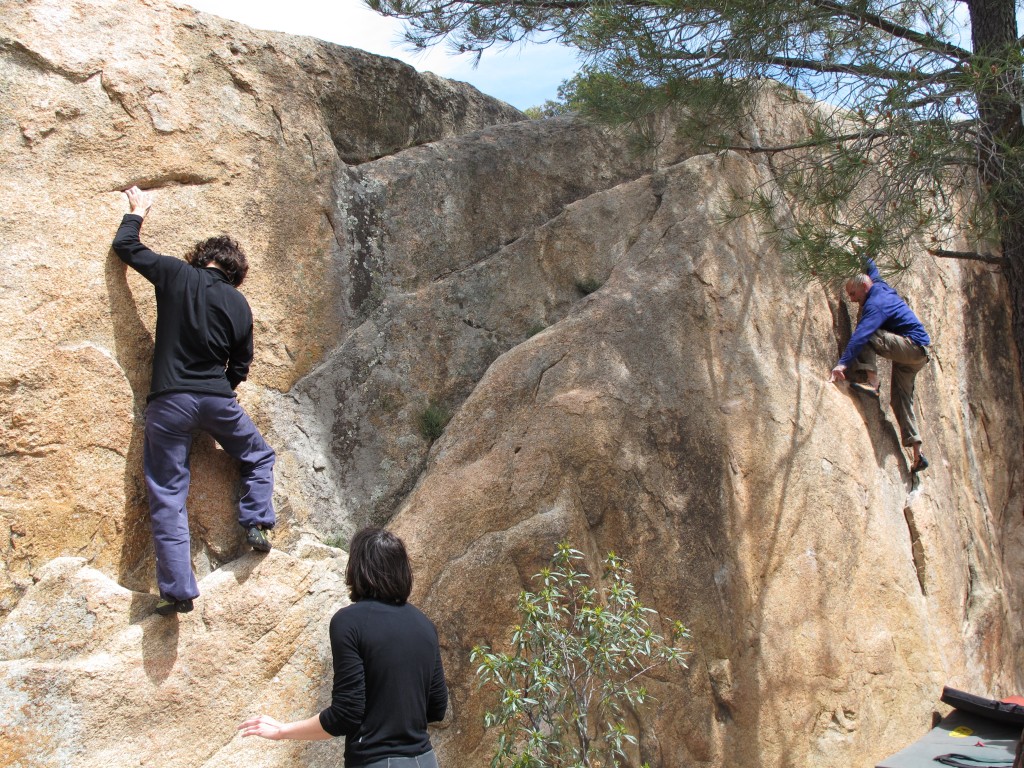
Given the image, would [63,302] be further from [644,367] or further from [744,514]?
[744,514]

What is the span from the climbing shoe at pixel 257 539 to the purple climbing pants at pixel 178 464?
29mm

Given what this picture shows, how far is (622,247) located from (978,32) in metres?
2.54

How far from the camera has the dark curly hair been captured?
515 cm

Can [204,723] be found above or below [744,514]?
below

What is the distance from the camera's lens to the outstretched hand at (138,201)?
525 cm

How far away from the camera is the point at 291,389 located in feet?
19.4

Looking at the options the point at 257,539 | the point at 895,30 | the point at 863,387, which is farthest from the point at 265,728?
the point at 895,30

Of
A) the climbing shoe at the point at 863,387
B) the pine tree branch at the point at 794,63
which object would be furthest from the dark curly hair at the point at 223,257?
the climbing shoe at the point at 863,387

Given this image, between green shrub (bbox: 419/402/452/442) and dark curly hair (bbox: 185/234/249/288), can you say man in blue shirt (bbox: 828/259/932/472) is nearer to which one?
green shrub (bbox: 419/402/452/442)

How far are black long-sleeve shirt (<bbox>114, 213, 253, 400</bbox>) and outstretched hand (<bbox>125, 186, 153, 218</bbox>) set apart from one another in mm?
190

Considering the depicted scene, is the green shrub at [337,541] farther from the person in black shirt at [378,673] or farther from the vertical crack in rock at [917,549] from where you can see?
the vertical crack in rock at [917,549]

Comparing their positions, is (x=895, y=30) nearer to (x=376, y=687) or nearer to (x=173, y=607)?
(x=376, y=687)

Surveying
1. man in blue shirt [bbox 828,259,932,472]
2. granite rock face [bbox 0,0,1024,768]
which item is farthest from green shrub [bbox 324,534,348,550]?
man in blue shirt [bbox 828,259,932,472]

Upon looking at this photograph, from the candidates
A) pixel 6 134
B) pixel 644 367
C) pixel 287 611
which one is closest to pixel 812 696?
pixel 644 367
